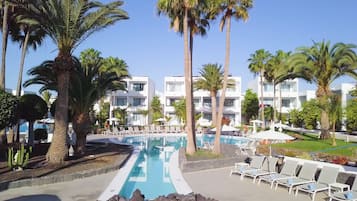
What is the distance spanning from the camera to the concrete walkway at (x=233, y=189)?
932cm

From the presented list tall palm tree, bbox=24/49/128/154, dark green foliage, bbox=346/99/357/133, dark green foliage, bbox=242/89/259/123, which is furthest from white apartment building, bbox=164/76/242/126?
tall palm tree, bbox=24/49/128/154

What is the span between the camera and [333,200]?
8867 millimetres

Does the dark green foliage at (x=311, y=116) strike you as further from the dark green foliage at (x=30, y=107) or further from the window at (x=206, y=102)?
the dark green foliage at (x=30, y=107)

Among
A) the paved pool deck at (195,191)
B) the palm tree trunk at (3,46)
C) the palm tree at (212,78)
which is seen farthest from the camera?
the palm tree at (212,78)

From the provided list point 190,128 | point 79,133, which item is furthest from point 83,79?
point 190,128

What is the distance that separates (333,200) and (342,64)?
17.9 m

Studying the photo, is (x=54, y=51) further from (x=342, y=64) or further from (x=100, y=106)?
(x=100, y=106)

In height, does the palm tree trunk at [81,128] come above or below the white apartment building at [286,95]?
below

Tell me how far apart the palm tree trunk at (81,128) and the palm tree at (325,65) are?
1667 cm

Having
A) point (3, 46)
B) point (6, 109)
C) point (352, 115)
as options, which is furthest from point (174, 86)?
point (6, 109)

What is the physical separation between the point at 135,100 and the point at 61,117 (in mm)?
44109

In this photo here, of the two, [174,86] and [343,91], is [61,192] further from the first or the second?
[343,91]

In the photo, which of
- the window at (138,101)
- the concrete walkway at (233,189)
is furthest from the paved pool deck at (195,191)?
the window at (138,101)

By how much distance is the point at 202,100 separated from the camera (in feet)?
181
